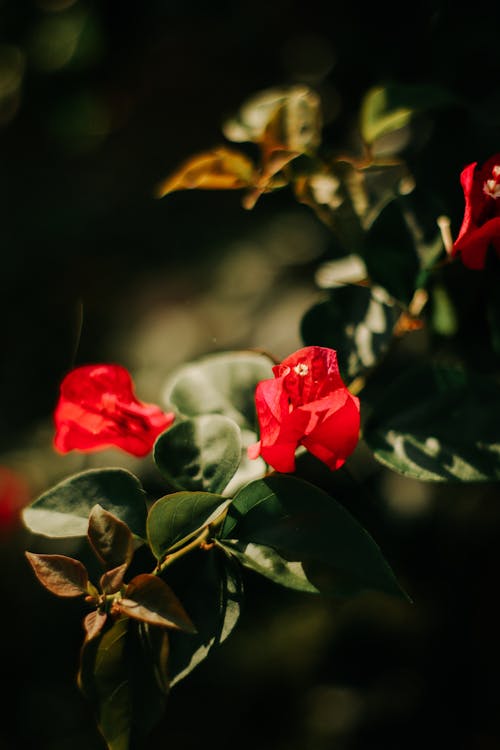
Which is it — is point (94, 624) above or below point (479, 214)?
below

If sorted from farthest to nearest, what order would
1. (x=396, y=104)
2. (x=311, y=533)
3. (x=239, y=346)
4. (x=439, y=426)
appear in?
(x=239, y=346), (x=396, y=104), (x=439, y=426), (x=311, y=533)

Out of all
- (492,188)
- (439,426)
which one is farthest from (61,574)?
(492,188)


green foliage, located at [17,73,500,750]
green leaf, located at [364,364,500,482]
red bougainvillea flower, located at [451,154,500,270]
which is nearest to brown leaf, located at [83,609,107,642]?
green foliage, located at [17,73,500,750]

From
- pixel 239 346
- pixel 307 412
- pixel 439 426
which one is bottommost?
pixel 239 346

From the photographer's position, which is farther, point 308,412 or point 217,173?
point 217,173

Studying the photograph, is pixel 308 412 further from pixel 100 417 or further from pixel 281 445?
pixel 100 417

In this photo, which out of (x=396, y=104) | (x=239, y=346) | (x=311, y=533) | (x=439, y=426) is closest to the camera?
(x=311, y=533)

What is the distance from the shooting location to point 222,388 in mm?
664

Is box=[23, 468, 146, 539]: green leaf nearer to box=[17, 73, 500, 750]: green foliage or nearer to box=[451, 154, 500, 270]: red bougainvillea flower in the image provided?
box=[17, 73, 500, 750]: green foliage

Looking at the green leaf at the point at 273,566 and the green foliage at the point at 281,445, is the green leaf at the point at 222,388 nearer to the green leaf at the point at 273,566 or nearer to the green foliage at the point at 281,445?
the green foliage at the point at 281,445

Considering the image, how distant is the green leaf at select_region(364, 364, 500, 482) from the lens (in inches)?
21.2

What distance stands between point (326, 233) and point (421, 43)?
0.35 m

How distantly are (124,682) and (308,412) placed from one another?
22cm

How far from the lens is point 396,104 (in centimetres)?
68
